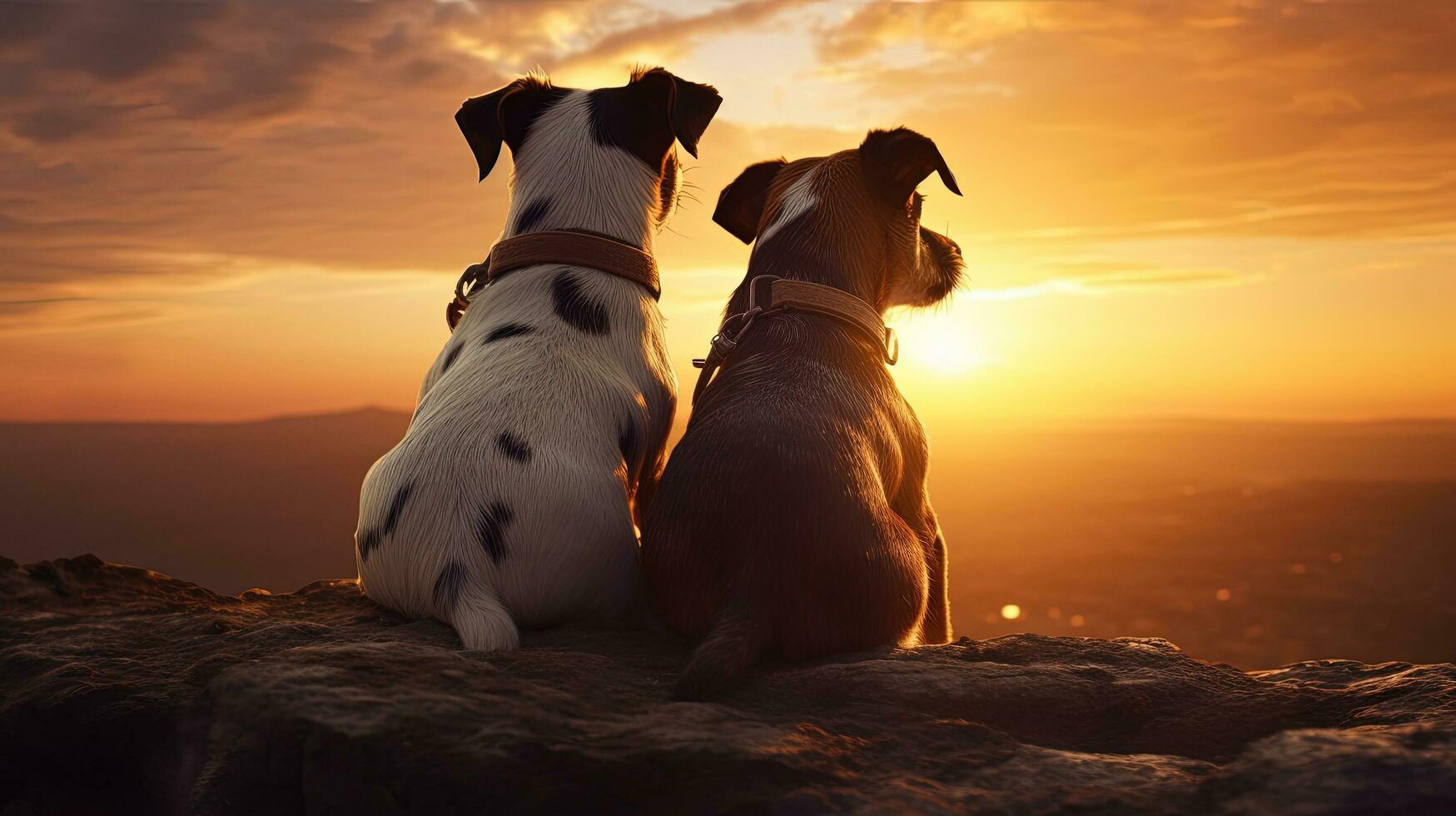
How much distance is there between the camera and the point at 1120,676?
3938 mm

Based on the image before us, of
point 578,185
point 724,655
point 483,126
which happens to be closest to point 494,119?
point 483,126

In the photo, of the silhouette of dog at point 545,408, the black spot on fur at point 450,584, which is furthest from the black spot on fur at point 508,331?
the black spot on fur at point 450,584

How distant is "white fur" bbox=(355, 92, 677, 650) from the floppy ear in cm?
99

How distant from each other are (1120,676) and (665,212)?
3.66 m

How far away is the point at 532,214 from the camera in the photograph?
19.0 ft

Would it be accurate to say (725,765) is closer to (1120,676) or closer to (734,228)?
(1120,676)

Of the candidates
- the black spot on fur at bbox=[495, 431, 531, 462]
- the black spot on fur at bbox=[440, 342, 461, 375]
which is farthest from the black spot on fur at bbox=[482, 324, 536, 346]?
the black spot on fur at bbox=[495, 431, 531, 462]

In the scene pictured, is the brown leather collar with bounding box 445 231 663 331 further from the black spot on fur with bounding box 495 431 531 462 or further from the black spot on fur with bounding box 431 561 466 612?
the black spot on fur with bounding box 431 561 466 612

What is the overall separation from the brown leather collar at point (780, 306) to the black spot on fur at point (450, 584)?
1.49 m

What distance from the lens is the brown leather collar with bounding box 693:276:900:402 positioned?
201 inches

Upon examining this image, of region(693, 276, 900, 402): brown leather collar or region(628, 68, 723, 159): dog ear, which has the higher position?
region(628, 68, 723, 159): dog ear

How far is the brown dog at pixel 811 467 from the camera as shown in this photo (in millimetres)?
4133

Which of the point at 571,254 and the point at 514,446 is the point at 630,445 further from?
the point at 571,254

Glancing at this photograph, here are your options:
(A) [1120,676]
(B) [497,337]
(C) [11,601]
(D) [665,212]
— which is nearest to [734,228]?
(D) [665,212]
